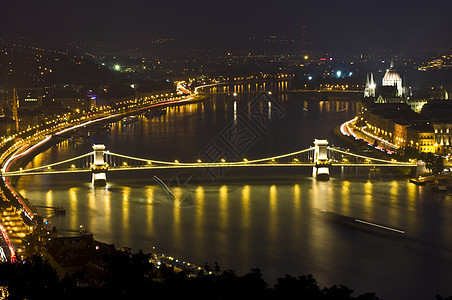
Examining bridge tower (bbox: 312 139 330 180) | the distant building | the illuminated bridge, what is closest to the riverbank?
the illuminated bridge

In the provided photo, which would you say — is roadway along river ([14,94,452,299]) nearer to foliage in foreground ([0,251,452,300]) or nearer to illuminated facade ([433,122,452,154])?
foliage in foreground ([0,251,452,300])

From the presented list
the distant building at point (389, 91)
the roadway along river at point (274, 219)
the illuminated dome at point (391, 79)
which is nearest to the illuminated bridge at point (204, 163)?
the roadway along river at point (274, 219)

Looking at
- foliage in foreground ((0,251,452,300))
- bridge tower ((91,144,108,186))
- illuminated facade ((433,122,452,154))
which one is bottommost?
foliage in foreground ((0,251,452,300))

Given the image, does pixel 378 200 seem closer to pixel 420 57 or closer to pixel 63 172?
pixel 63 172

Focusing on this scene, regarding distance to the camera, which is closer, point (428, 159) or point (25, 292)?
point (25, 292)

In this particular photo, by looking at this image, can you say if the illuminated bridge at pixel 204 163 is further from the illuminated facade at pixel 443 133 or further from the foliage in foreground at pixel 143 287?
the foliage in foreground at pixel 143 287

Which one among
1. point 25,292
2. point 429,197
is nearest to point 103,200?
point 429,197

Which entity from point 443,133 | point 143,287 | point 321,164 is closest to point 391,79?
point 443,133
